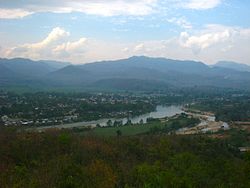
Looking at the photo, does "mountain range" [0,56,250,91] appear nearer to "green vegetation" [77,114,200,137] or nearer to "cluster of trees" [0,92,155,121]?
"cluster of trees" [0,92,155,121]

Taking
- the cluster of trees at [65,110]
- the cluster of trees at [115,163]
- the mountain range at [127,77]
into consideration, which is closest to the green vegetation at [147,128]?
the cluster of trees at [65,110]

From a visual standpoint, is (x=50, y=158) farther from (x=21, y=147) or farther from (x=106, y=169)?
(x=106, y=169)

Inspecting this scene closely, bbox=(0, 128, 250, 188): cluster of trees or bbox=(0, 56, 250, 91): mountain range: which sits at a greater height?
bbox=(0, 56, 250, 91): mountain range

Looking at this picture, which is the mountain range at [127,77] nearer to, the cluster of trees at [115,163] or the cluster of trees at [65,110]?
the cluster of trees at [65,110]

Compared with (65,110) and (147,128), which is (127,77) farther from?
(147,128)

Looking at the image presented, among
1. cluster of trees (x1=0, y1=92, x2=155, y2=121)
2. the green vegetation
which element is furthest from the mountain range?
the green vegetation
